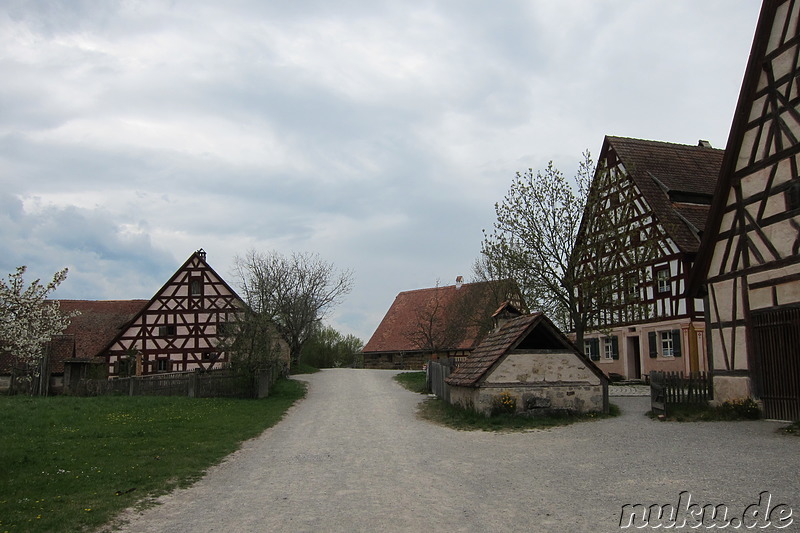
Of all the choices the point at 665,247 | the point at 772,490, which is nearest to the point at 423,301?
the point at 665,247

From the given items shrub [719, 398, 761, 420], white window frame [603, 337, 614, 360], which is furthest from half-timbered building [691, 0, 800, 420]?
white window frame [603, 337, 614, 360]

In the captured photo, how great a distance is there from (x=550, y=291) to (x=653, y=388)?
8650mm

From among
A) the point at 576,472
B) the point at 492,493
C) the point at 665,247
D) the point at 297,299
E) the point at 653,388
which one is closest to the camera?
the point at 492,493

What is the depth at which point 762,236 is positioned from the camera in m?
16.8

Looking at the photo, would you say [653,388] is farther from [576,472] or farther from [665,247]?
[665,247]

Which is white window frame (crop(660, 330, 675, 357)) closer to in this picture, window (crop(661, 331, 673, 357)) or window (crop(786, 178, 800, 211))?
window (crop(661, 331, 673, 357))

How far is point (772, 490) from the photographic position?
336 inches

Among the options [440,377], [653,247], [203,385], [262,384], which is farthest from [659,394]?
[203,385]

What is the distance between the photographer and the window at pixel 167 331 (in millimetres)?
41875

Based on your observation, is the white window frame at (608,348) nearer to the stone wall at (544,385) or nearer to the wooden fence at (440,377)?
the wooden fence at (440,377)

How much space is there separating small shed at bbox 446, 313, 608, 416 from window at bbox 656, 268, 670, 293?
16.4 meters

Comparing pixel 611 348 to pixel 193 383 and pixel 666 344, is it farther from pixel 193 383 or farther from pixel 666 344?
pixel 193 383

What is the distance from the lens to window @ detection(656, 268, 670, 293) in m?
33.4

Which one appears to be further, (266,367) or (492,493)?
(266,367)
